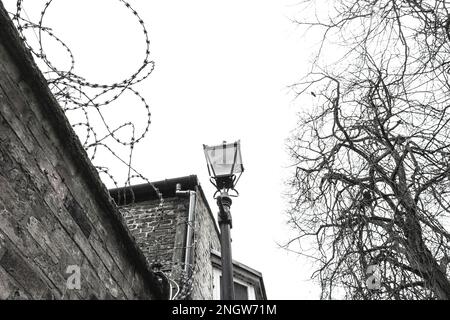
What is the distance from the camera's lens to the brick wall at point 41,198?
7.57ft

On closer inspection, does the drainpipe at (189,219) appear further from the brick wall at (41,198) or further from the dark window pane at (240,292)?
the brick wall at (41,198)

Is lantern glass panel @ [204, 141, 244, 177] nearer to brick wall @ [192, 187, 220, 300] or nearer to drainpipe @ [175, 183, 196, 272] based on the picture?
drainpipe @ [175, 183, 196, 272]

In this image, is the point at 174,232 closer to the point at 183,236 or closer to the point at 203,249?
the point at 183,236

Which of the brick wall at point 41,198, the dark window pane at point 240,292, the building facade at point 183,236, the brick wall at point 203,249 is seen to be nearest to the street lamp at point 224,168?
the brick wall at point 41,198

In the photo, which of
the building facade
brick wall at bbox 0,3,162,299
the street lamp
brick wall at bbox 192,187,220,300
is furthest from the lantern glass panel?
brick wall at bbox 192,187,220,300

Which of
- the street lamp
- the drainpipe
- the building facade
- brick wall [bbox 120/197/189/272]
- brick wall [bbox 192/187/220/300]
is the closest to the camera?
the street lamp

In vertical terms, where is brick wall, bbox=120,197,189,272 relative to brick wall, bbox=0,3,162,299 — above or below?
above

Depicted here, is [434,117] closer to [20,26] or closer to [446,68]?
[446,68]

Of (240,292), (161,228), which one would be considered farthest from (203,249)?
(240,292)

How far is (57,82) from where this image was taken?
3.19 metres

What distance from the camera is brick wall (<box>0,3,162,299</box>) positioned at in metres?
2.31

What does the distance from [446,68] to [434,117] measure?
0.76 m

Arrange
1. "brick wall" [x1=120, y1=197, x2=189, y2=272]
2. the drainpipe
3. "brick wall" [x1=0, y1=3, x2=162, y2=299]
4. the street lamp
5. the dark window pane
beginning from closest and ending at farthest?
"brick wall" [x1=0, y1=3, x2=162, y2=299] < the street lamp < the drainpipe < "brick wall" [x1=120, y1=197, x2=189, y2=272] < the dark window pane

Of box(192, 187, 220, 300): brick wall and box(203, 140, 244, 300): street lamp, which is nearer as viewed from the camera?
box(203, 140, 244, 300): street lamp
